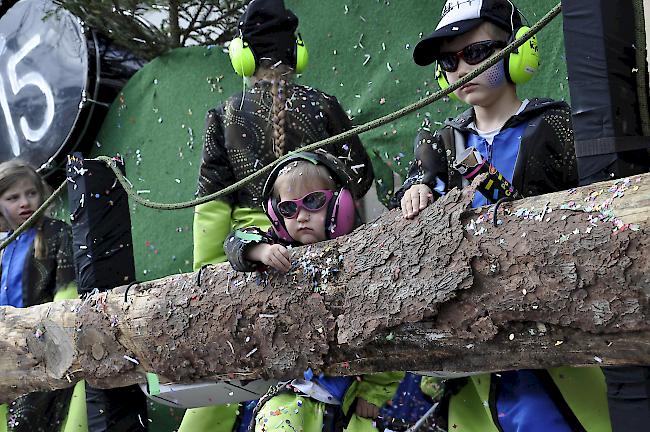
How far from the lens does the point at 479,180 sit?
8.16 ft

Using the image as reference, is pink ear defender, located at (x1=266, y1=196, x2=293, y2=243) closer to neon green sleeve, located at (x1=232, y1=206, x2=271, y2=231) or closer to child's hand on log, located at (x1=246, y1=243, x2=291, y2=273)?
child's hand on log, located at (x1=246, y1=243, x2=291, y2=273)

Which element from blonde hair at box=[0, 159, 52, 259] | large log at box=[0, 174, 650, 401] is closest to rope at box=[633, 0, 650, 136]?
large log at box=[0, 174, 650, 401]

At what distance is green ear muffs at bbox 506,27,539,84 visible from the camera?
2908mm

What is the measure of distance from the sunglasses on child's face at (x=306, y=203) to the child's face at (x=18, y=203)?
84.5 inches

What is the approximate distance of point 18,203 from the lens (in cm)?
474

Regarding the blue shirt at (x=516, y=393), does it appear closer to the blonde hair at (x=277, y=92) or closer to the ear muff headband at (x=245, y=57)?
the blonde hair at (x=277, y=92)

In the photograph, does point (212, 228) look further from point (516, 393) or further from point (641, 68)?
point (641, 68)

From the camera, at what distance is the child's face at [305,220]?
9.86ft

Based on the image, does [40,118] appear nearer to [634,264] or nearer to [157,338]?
[157,338]

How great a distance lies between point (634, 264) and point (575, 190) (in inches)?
10.0

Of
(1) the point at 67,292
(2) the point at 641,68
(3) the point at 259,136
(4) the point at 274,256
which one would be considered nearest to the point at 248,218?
(3) the point at 259,136

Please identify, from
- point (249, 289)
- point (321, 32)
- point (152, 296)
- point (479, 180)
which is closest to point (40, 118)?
point (321, 32)

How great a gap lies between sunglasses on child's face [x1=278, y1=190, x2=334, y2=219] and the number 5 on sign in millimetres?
3863

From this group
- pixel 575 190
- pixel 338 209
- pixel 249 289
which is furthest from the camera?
pixel 338 209
